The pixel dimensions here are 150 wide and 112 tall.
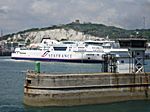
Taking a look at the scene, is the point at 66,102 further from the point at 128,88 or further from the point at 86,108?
the point at 128,88

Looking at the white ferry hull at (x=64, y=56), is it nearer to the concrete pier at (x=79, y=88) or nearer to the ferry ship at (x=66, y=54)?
the ferry ship at (x=66, y=54)

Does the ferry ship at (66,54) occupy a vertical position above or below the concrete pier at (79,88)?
above

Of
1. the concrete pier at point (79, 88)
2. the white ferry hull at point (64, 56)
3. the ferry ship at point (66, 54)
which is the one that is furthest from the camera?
the ferry ship at point (66, 54)

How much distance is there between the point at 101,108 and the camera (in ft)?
137

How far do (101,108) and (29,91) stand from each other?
782cm

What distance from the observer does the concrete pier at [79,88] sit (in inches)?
1620

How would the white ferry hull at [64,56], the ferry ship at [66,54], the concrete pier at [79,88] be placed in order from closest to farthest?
the concrete pier at [79,88]
the white ferry hull at [64,56]
the ferry ship at [66,54]

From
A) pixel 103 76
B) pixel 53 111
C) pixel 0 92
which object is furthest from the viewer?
pixel 0 92

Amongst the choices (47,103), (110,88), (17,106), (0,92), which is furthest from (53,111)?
(0,92)

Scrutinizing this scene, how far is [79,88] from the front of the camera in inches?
1658

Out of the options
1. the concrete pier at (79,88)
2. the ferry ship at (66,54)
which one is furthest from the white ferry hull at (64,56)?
the concrete pier at (79,88)

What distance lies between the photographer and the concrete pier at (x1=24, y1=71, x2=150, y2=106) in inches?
1620

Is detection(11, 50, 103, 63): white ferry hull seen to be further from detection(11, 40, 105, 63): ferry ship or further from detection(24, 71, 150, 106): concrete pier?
detection(24, 71, 150, 106): concrete pier

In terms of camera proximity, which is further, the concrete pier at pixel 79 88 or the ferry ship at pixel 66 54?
the ferry ship at pixel 66 54
